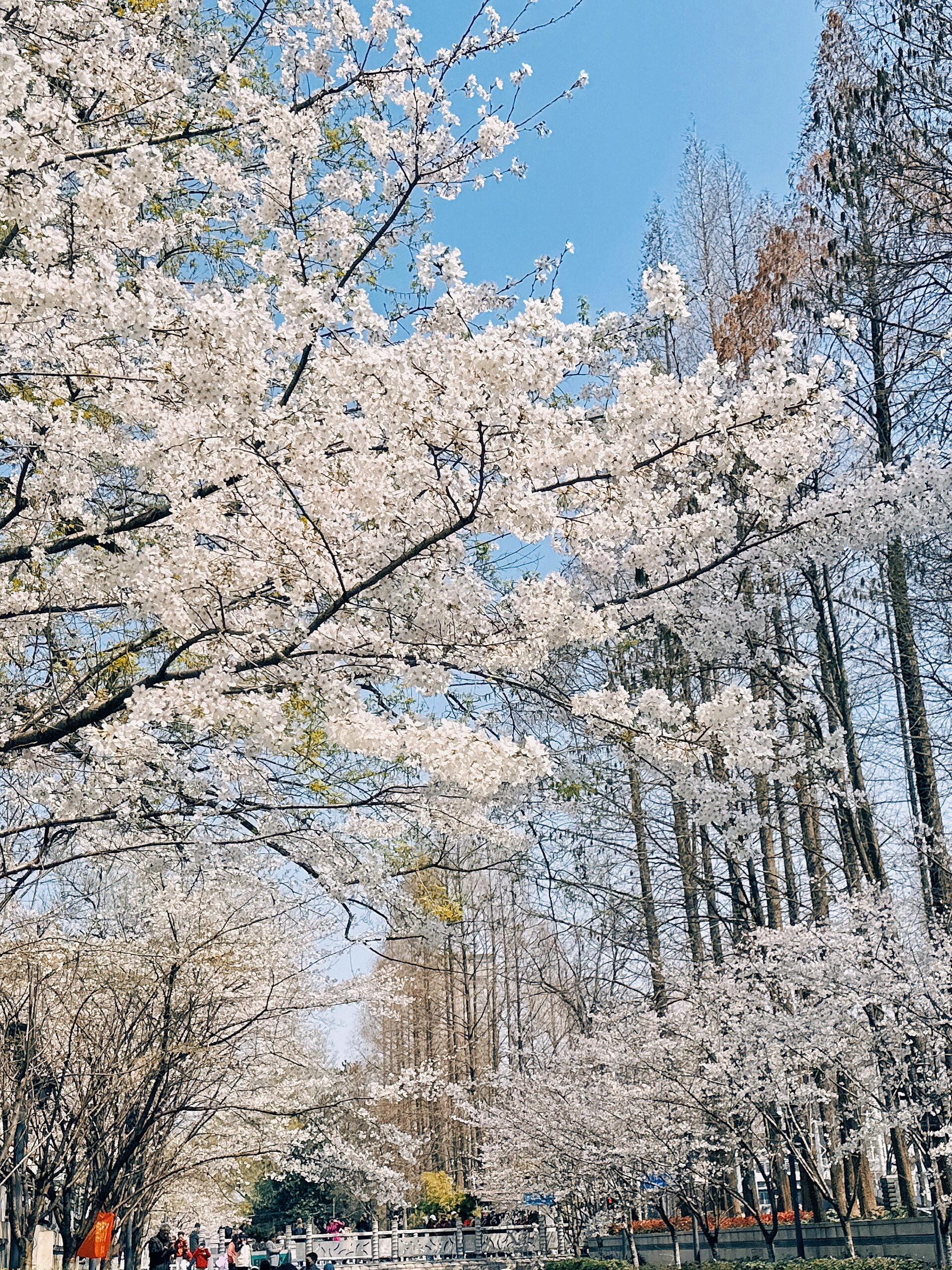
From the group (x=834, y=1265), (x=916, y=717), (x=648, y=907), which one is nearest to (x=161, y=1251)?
(x=648, y=907)

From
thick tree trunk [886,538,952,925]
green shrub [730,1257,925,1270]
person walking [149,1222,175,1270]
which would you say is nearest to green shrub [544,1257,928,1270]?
green shrub [730,1257,925,1270]

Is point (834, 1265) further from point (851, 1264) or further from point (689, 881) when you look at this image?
point (689, 881)

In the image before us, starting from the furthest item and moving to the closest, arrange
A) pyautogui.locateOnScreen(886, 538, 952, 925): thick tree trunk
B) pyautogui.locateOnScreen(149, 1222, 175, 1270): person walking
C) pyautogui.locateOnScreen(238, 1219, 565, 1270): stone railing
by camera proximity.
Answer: pyautogui.locateOnScreen(238, 1219, 565, 1270): stone railing → pyautogui.locateOnScreen(149, 1222, 175, 1270): person walking → pyautogui.locateOnScreen(886, 538, 952, 925): thick tree trunk

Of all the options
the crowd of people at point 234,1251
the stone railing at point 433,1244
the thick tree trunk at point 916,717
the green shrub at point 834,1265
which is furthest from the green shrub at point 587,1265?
the thick tree trunk at point 916,717

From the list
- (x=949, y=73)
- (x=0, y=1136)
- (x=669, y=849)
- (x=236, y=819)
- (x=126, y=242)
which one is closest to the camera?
(x=126, y=242)

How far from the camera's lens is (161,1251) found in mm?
21328

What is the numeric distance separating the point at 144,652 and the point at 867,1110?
7287 millimetres

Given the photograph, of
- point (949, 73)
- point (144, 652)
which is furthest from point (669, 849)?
point (144, 652)

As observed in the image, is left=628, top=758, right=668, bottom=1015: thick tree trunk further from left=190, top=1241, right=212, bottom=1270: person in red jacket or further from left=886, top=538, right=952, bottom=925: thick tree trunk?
left=190, top=1241, right=212, bottom=1270: person in red jacket

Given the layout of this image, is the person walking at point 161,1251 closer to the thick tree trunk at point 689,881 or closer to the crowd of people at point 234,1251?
the crowd of people at point 234,1251

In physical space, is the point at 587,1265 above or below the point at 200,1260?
above

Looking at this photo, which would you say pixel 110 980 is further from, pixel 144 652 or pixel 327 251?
pixel 327 251

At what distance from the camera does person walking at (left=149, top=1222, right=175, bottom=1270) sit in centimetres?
1992

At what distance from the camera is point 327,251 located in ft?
19.8
